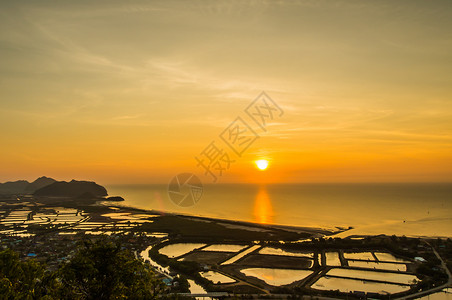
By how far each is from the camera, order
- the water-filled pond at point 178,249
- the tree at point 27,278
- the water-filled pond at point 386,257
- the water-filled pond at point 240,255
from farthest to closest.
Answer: the water-filled pond at point 178,249 → the water-filled pond at point 386,257 → the water-filled pond at point 240,255 → the tree at point 27,278

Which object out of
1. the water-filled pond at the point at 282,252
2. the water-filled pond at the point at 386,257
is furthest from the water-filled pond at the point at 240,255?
the water-filled pond at the point at 386,257

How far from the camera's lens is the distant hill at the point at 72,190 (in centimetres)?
14675

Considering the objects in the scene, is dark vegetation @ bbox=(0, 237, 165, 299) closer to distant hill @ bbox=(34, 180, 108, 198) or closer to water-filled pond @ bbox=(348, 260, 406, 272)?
water-filled pond @ bbox=(348, 260, 406, 272)

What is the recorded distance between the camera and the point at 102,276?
898 cm

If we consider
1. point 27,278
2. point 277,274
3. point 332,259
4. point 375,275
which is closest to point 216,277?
point 277,274

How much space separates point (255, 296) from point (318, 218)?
54.6 m

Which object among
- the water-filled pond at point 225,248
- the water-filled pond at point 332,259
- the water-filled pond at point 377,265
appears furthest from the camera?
the water-filled pond at point 225,248

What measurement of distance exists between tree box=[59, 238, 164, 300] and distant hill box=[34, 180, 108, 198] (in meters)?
145

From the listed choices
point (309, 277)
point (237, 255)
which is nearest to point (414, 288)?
point (309, 277)

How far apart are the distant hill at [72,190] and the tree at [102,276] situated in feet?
476

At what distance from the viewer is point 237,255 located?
39.8 metres

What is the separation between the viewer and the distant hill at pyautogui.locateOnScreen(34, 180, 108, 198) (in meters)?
147

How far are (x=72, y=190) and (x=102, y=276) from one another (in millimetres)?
161786

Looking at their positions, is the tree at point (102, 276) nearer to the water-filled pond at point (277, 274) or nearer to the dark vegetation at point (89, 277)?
the dark vegetation at point (89, 277)
